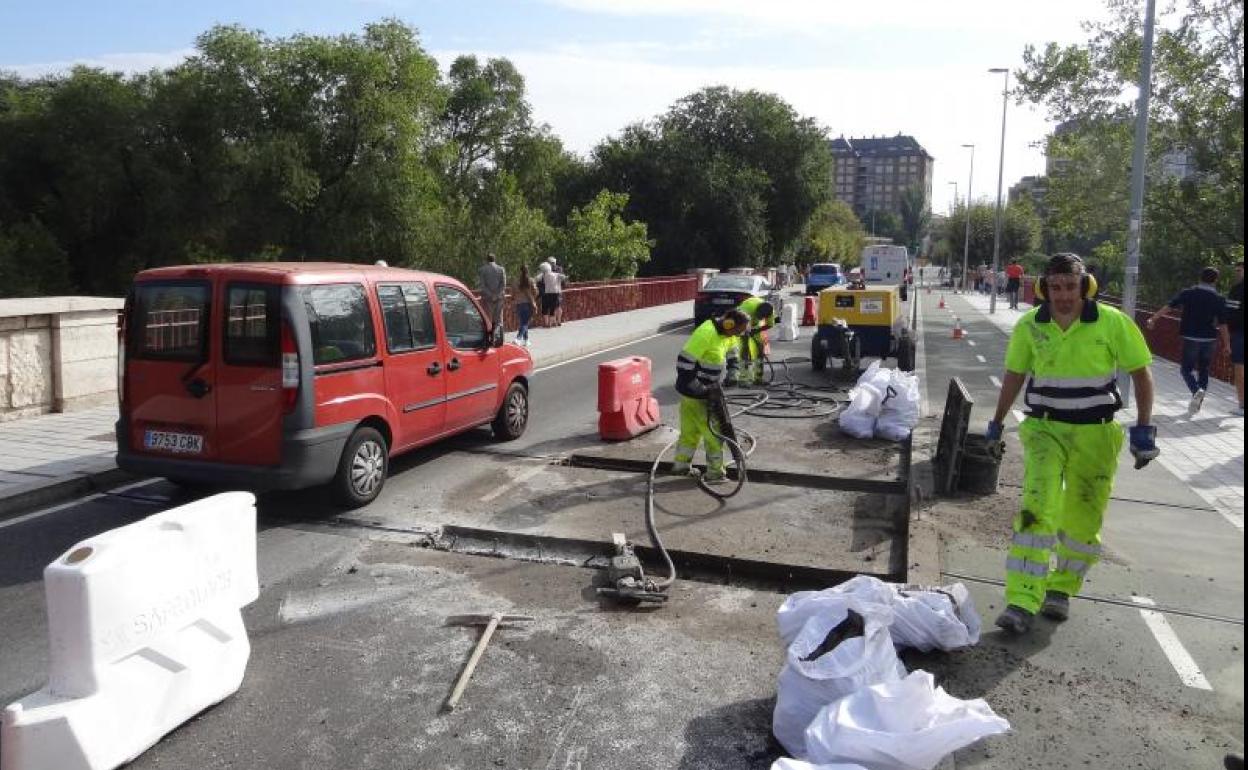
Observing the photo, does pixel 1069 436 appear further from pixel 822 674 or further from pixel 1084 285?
pixel 822 674

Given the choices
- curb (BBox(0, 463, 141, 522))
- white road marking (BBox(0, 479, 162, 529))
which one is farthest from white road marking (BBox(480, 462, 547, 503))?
curb (BBox(0, 463, 141, 522))

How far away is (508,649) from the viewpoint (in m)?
4.68

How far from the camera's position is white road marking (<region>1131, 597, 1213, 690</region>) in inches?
172

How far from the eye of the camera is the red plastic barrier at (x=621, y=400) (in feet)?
31.6

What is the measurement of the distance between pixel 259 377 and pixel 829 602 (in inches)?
168

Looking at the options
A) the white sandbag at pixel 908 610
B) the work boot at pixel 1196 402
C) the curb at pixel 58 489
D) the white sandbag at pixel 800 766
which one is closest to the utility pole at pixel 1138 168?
the work boot at pixel 1196 402

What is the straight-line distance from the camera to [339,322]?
22.4 feet

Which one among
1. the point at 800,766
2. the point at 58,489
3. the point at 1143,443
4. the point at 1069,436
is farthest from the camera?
the point at 58,489

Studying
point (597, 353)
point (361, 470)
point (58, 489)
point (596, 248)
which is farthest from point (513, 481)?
point (596, 248)

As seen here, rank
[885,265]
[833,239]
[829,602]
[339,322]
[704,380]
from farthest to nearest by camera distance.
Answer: [833,239]
[885,265]
[704,380]
[339,322]
[829,602]

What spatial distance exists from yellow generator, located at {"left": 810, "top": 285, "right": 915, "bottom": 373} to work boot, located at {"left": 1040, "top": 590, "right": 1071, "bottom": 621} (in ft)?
31.5

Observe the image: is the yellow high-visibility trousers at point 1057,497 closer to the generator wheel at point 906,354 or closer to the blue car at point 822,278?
the generator wheel at point 906,354

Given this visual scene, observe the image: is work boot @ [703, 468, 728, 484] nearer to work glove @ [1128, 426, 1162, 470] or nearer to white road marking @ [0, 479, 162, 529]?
work glove @ [1128, 426, 1162, 470]

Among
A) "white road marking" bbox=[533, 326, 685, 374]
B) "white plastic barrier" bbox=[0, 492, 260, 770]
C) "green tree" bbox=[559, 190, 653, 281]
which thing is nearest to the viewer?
"white plastic barrier" bbox=[0, 492, 260, 770]
